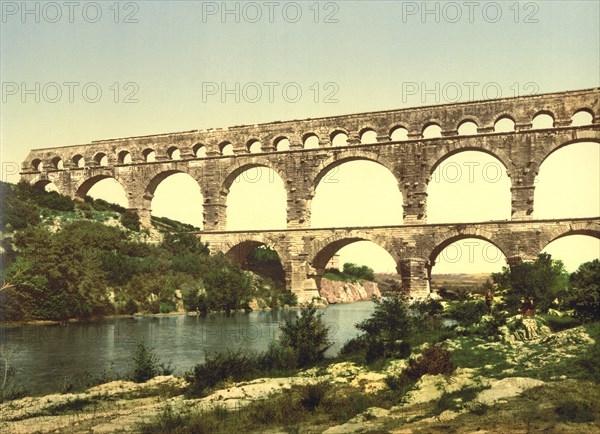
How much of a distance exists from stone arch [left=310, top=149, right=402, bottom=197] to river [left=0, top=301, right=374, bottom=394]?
41.4 feet

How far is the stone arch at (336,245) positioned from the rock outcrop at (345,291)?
3678mm

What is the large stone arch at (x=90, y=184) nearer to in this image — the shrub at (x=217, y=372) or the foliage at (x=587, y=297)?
the shrub at (x=217, y=372)

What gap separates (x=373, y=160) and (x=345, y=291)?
58.1ft

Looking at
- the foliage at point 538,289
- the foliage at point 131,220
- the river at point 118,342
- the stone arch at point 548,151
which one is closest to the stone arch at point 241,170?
the foliage at point 131,220

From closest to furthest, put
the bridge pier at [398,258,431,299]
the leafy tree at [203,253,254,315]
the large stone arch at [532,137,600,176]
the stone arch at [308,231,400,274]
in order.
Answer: the leafy tree at [203,253,254,315] → the large stone arch at [532,137,600,176] → the bridge pier at [398,258,431,299] → the stone arch at [308,231,400,274]

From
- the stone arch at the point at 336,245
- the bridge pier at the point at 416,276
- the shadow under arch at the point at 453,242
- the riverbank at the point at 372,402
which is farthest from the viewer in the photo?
the stone arch at the point at 336,245

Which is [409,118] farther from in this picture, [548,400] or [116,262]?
[548,400]

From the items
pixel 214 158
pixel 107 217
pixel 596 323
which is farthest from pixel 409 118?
pixel 596 323

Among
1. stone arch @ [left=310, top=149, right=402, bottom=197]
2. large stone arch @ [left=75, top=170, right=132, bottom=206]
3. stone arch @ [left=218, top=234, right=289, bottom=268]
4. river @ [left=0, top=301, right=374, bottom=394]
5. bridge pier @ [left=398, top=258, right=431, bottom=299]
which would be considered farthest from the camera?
large stone arch @ [left=75, top=170, right=132, bottom=206]

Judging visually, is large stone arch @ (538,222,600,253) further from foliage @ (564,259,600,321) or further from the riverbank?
the riverbank

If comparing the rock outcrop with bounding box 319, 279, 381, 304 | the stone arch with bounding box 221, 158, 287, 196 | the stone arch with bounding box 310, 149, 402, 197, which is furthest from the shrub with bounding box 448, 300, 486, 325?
the stone arch with bounding box 221, 158, 287, 196

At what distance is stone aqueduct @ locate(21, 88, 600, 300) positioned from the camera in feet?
118

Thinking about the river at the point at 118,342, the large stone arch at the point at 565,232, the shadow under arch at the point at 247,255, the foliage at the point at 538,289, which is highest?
the large stone arch at the point at 565,232

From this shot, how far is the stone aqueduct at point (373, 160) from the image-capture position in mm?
35875
